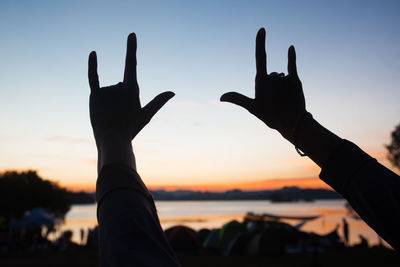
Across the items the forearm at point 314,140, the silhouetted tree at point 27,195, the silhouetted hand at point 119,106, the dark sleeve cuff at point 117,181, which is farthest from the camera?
the silhouetted tree at point 27,195

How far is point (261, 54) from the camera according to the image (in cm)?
155

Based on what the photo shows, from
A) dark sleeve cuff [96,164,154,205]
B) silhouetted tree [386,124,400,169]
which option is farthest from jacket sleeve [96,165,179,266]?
silhouetted tree [386,124,400,169]

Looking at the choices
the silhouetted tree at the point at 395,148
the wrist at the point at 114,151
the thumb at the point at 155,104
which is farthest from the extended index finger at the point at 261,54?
the silhouetted tree at the point at 395,148

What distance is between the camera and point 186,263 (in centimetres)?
1650

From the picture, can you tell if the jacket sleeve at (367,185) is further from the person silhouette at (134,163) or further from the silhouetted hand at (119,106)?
the silhouetted hand at (119,106)

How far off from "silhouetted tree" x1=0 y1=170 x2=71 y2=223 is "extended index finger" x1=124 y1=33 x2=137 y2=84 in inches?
1763

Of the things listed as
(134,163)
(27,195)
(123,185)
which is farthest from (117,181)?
(27,195)

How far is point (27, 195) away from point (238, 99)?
46.3 meters

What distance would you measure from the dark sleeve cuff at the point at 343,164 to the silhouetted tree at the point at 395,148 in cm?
3162

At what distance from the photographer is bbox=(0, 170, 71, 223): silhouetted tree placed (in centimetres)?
3972

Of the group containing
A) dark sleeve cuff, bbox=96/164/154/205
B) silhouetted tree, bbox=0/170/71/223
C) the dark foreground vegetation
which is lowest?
the dark foreground vegetation

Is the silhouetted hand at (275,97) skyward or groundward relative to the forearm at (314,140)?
skyward

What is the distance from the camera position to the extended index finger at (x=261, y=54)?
1.52 m

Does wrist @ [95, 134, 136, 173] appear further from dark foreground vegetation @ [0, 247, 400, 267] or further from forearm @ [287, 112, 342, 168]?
dark foreground vegetation @ [0, 247, 400, 267]
